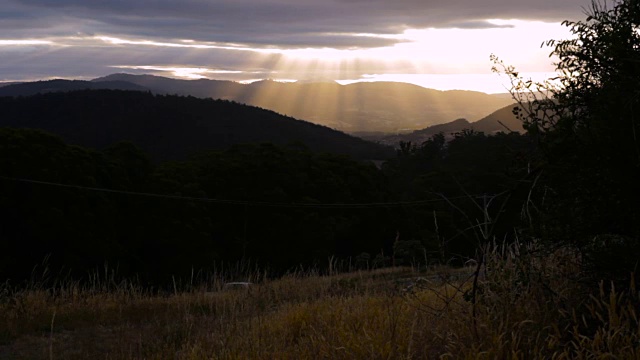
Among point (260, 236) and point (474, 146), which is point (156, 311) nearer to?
point (260, 236)

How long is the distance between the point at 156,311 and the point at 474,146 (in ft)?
183

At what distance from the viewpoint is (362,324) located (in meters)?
5.70

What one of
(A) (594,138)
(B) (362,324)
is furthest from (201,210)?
(A) (594,138)

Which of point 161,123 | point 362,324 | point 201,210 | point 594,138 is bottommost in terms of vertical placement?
point 161,123

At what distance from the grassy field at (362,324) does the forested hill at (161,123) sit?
3978 inches

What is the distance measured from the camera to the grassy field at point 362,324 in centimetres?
441

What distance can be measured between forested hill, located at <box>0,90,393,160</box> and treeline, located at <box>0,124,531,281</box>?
69.2 metres

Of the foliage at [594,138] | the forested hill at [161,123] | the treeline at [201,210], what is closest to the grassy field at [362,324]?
the foliage at [594,138]

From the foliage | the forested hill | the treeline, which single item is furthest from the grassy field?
the forested hill

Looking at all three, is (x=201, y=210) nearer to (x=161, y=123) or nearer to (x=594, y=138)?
(x=594, y=138)

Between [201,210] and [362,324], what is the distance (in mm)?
30585

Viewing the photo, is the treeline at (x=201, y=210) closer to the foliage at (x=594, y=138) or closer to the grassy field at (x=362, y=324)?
the grassy field at (x=362, y=324)

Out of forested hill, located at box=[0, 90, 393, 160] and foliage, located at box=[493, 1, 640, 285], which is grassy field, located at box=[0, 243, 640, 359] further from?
forested hill, located at box=[0, 90, 393, 160]

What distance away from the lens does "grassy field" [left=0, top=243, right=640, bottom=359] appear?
4.41 m
